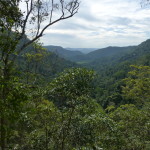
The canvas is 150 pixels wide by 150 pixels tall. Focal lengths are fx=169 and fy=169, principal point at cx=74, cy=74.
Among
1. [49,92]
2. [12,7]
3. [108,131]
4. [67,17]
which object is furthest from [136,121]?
[12,7]

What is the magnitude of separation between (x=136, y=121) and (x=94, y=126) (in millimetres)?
3539

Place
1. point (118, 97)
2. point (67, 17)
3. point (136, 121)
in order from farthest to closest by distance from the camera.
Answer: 1. point (118, 97)
2. point (67, 17)
3. point (136, 121)

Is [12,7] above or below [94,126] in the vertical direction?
above

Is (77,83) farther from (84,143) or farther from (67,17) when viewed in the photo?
(67,17)

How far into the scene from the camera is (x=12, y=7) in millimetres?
6859

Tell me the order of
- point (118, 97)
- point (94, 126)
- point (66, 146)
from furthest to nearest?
point (118, 97)
point (66, 146)
point (94, 126)

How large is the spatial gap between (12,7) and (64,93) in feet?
14.1

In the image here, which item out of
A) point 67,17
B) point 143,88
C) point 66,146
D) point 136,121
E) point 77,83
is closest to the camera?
point 77,83

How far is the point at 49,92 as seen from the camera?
217 inches

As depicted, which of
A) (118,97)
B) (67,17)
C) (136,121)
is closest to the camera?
(136,121)

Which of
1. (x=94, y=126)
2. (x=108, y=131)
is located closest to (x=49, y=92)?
(x=94, y=126)

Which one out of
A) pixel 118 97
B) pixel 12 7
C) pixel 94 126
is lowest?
pixel 118 97

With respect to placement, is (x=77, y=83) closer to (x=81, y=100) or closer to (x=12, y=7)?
(x=81, y=100)

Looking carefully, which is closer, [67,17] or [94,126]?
[94,126]
